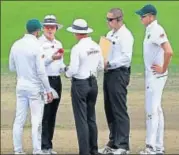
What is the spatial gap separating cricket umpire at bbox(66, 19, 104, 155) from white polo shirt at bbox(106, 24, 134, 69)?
0.22m

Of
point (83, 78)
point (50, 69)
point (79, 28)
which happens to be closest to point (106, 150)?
point (83, 78)

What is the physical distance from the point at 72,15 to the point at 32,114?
49.6 feet

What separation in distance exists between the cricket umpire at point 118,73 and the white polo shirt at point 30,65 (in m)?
0.84

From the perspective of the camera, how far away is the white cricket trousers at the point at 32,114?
27.9 ft

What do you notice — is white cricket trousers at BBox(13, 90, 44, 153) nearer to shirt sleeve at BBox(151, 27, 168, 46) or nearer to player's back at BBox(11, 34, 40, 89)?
player's back at BBox(11, 34, 40, 89)

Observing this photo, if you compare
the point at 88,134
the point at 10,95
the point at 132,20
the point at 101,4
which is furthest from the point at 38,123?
the point at 101,4

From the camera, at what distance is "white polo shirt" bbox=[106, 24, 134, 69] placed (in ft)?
28.5

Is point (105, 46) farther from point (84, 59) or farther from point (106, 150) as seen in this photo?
point (106, 150)

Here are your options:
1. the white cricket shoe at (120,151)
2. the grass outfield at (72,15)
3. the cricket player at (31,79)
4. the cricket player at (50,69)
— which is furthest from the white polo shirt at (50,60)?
the grass outfield at (72,15)

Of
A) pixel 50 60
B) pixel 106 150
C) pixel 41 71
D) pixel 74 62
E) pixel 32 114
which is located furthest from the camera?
pixel 106 150

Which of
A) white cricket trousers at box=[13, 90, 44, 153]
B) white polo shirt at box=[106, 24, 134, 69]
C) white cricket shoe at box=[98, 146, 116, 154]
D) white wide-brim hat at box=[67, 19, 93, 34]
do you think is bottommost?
white cricket shoe at box=[98, 146, 116, 154]

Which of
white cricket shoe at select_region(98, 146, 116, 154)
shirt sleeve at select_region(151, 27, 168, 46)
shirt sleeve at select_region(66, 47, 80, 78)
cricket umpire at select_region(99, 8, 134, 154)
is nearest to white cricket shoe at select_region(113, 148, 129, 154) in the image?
cricket umpire at select_region(99, 8, 134, 154)

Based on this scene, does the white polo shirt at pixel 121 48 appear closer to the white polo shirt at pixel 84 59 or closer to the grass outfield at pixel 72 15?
the white polo shirt at pixel 84 59

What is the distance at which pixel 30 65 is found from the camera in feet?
27.7
